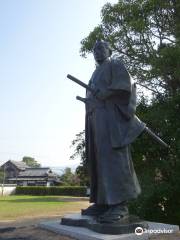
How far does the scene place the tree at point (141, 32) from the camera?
1384 cm

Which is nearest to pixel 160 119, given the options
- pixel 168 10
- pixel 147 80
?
pixel 147 80

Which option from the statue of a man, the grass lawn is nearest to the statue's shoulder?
the statue of a man

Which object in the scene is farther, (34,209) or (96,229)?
(34,209)

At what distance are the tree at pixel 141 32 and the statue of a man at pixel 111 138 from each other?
839 centimetres

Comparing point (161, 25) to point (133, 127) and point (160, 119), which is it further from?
point (133, 127)

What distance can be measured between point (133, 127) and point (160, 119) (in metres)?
6.43

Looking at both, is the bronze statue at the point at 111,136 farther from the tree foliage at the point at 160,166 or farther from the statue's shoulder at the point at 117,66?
the tree foliage at the point at 160,166

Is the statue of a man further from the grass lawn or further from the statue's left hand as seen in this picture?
the grass lawn

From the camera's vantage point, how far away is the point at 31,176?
56094mm

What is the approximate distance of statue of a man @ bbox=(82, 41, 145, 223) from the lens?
15.3 feet

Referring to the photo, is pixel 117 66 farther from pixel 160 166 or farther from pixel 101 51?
pixel 160 166

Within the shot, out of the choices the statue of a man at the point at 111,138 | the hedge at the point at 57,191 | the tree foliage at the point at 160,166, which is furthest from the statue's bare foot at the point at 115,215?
the hedge at the point at 57,191

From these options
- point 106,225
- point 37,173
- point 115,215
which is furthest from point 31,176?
point 106,225

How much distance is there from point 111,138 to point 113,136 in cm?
4
